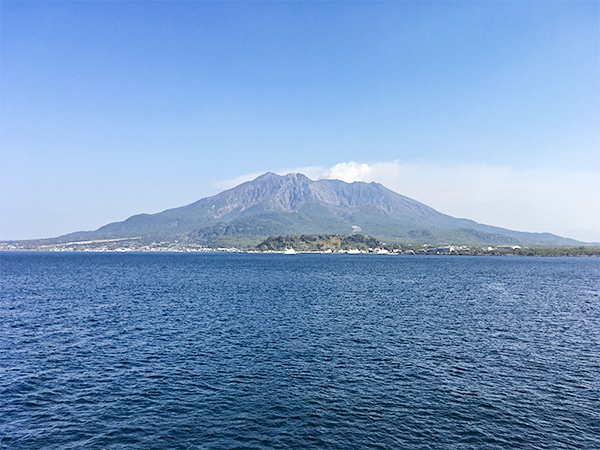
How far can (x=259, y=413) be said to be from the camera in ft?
98.6

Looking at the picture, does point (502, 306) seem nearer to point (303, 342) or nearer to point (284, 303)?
point (284, 303)

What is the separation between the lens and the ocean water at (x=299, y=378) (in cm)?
2705

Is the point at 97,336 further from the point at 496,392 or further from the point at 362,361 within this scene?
the point at 496,392

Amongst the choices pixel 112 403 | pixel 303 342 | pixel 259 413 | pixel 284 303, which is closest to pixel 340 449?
pixel 259 413

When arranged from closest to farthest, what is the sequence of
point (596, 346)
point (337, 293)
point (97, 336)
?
point (596, 346) < point (97, 336) < point (337, 293)

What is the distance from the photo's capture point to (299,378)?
37469mm

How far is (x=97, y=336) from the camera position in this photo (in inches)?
2104

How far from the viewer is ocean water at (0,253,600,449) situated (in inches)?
1065

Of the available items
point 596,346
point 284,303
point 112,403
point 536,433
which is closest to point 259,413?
point 112,403

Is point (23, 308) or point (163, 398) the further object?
point (23, 308)

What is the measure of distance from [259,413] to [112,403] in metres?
12.7

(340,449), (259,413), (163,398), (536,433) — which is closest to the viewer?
(340,449)

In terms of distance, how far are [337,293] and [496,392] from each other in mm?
68023

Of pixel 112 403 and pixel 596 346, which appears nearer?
pixel 112 403
